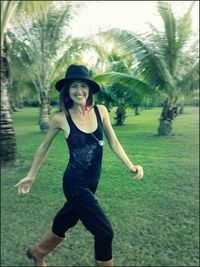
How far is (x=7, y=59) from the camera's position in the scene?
98 cm

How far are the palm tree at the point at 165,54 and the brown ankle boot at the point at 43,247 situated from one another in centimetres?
30

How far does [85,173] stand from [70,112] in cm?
6

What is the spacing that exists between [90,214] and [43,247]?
15cm

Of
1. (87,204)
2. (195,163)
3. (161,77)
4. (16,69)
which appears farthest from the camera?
(195,163)

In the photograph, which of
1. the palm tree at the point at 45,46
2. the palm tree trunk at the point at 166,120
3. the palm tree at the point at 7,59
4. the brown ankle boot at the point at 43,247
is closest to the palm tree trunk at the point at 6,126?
the palm tree at the point at 7,59

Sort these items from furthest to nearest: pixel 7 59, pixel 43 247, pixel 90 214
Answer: pixel 7 59
pixel 43 247
pixel 90 214

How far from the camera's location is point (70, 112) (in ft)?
1.37

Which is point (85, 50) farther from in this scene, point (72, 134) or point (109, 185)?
point (72, 134)

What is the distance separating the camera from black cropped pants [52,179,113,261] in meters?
0.40

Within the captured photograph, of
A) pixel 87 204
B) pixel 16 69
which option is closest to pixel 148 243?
pixel 16 69

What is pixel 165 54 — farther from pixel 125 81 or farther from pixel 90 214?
pixel 90 214

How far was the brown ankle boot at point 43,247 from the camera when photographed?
493mm

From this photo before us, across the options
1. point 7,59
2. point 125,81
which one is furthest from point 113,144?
point 7,59

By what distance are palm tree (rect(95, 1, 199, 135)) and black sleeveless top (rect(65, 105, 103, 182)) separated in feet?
0.94
